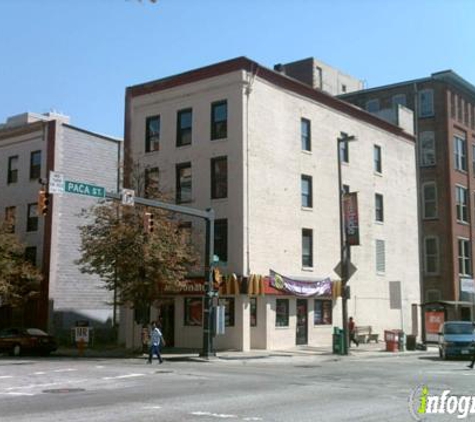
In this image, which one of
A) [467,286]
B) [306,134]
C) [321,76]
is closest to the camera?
[306,134]

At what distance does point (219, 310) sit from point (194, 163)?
9.12m

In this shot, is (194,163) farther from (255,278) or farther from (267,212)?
(255,278)

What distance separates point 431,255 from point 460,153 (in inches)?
347

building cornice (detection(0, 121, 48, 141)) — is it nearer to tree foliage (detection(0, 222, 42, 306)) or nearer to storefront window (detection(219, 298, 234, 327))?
tree foliage (detection(0, 222, 42, 306))

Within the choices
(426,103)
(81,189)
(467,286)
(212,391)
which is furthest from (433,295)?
(212,391)

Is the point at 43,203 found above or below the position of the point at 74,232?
below

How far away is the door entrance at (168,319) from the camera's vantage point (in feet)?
115

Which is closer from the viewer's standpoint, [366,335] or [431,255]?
[366,335]

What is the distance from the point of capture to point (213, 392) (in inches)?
608

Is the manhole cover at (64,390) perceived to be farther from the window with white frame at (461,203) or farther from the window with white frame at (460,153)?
the window with white frame at (460,153)

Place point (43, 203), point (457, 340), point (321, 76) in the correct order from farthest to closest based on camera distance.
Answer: point (321, 76), point (457, 340), point (43, 203)

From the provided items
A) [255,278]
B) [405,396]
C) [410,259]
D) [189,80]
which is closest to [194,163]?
[189,80]

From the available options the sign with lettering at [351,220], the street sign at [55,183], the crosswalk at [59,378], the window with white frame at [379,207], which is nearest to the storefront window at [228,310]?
the sign with lettering at [351,220]

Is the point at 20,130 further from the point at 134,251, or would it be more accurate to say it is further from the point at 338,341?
the point at 338,341
